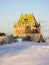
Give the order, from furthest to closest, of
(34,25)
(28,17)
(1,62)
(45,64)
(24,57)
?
(28,17), (34,25), (24,57), (1,62), (45,64)

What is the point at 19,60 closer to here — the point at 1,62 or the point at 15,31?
the point at 1,62

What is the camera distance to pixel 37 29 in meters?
71.6

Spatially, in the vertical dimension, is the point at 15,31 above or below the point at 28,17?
below

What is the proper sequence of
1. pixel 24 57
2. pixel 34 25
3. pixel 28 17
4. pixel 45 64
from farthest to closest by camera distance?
pixel 28 17, pixel 34 25, pixel 24 57, pixel 45 64

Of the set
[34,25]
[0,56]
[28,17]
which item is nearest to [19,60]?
[0,56]

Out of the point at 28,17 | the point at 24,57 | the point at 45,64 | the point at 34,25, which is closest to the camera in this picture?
the point at 45,64

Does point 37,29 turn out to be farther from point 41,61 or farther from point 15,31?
point 41,61

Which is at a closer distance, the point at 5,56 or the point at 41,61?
the point at 41,61

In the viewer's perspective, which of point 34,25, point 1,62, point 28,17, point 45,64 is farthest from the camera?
point 28,17

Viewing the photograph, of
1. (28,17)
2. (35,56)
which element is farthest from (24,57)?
(28,17)

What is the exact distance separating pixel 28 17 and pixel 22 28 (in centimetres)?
653

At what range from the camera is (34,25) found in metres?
70.8

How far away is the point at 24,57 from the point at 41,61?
1.16 feet

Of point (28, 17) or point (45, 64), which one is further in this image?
point (28, 17)
